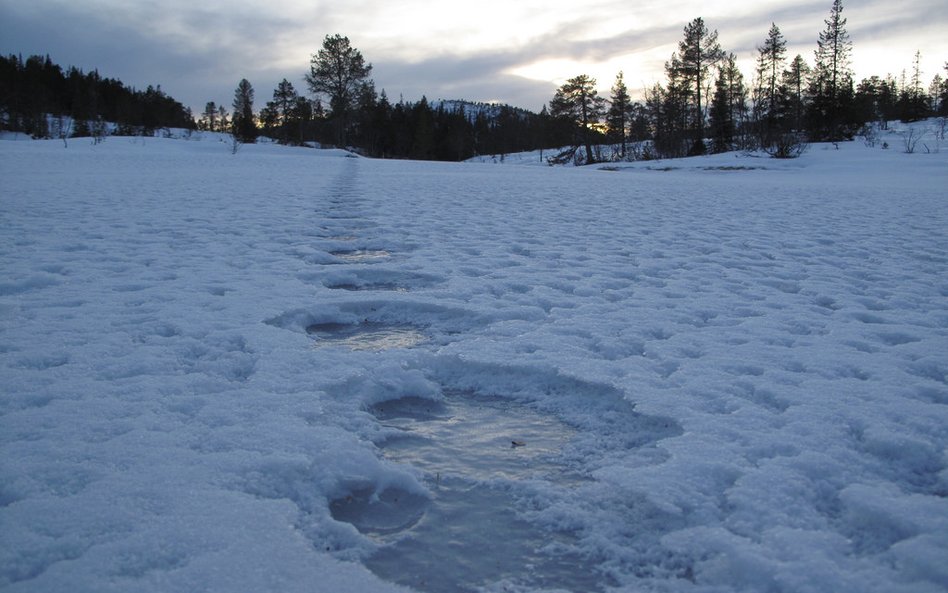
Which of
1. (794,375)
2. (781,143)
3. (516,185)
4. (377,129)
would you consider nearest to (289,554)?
(794,375)

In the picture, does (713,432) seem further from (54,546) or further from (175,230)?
(175,230)

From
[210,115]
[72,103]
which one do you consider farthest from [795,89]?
[210,115]

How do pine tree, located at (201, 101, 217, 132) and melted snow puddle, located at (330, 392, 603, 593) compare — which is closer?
melted snow puddle, located at (330, 392, 603, 593)

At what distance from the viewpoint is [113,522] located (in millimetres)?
1794

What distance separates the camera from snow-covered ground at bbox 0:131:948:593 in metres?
1.71

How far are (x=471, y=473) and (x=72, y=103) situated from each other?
69822 millimetres

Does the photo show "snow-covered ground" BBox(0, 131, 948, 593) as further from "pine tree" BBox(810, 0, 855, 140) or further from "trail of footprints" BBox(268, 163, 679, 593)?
"pine tree" BBox(810, 0, 855, 140)

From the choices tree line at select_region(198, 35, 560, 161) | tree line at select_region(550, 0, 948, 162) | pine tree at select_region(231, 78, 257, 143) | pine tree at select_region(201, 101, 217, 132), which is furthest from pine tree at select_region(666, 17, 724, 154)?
pine tree at select_region(201, 101, 217, 132)

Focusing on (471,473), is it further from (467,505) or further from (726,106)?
(726,106)

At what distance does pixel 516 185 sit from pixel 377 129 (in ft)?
173

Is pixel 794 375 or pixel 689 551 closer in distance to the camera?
pixel 689 551

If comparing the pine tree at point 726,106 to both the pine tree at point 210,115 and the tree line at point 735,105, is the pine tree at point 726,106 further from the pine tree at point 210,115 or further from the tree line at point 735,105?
the pine tree at point 210,115

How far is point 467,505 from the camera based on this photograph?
2.04 meters

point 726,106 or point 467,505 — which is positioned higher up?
point 726,106
